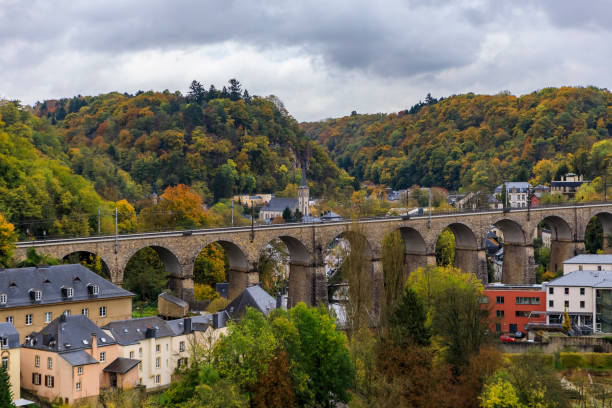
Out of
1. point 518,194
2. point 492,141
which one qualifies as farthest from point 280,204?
point 492,141

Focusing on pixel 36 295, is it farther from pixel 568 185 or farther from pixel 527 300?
pixel 568 185

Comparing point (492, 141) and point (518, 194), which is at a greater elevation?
point (492, 141)

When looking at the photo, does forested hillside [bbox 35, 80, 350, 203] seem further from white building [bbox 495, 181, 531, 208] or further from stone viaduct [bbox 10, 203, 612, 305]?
stone viaduct [bbox 10, 203, 612, 305]

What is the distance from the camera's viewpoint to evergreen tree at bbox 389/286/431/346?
1500 inches

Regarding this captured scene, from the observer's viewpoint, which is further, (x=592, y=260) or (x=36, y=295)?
(x=592, y=260)

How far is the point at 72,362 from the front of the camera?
1378 inches

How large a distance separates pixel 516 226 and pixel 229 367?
1756 inches

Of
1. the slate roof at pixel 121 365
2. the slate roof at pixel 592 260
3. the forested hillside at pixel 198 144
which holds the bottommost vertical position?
the slate roof at pixel 121 365

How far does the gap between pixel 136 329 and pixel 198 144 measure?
8297cm

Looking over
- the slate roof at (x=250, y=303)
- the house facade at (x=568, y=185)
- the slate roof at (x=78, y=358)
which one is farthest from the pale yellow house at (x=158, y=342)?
the house facade at (x=568, y=185)

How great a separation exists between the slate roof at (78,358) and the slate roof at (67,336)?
268 mm

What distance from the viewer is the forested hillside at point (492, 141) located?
413 ft

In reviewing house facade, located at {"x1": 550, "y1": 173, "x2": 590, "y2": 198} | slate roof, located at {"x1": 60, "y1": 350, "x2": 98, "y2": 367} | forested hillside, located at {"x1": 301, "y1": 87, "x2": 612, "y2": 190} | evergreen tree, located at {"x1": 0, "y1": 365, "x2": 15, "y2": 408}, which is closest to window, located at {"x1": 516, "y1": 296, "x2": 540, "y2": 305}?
slate roof, located at {"x1": 60, "y1": 350, "x2": 98, "y2": 367}

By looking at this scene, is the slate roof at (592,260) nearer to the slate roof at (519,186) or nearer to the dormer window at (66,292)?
the dormer window at (66,292)
